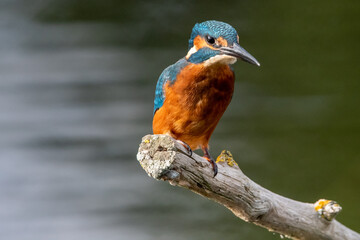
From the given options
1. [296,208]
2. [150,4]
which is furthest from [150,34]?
[296,208]

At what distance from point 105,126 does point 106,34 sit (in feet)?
2.44

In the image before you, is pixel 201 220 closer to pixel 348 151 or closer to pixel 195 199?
pixel 195 199

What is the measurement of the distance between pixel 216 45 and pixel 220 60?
0.04 m

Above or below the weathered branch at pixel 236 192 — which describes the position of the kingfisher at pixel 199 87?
above

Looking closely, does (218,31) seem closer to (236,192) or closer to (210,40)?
(210,40)

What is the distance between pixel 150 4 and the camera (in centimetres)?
353

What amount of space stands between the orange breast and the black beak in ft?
0.29

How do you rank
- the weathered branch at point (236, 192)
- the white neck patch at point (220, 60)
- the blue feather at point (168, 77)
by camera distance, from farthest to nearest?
1. the blue feather at point (168, 77)
2. the white neck patch at point (220, 60)
3. the weathered branch at point (236, 192)

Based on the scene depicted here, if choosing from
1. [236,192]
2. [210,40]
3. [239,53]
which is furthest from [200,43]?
[236,192]

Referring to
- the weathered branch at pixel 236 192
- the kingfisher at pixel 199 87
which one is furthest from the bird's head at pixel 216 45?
the weathered branch at pixel 236 192

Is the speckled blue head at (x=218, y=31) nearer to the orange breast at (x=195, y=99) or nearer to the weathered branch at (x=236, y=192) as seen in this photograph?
the orange breast at (x=195, y=99)

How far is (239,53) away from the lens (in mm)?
1348

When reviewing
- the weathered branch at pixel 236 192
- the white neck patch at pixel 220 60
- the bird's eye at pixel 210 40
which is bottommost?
the weathered branch at pixel 236 192

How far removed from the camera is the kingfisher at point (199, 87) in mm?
1423
